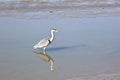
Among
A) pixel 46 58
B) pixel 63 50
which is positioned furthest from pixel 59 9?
pixel 46 58

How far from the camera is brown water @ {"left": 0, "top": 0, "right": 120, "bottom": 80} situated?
37.9ft

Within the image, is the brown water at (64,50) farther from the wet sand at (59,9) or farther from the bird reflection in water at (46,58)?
the wet sand at (59,9)

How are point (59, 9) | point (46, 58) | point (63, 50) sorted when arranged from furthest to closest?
point (59, 9) → point (63, 50) → point (46, 58)

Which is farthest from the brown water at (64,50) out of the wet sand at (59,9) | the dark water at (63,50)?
the wet sand at (59,9)

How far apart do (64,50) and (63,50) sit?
33mm

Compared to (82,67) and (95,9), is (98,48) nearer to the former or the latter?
(82,67)

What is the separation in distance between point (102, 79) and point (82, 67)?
1.40 metres

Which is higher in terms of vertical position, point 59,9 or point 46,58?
point 46,58

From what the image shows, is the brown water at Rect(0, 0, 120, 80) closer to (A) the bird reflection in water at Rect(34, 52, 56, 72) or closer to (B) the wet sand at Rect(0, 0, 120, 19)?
(A) the bird reflection in water at Rect(34, 52, 56, 72)

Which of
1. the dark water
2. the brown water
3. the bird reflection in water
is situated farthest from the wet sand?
the bird reflection in water

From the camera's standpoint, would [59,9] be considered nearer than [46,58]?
No

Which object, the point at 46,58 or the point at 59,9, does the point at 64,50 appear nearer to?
the point at 46,58

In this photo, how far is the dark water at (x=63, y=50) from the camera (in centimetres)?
1170

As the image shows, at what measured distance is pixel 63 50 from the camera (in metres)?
14.0
